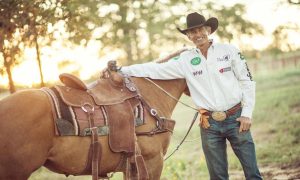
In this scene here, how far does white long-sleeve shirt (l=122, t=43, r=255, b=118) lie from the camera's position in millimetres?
3941

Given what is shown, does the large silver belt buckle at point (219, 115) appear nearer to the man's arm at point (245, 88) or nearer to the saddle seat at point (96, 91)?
the man's arm at point (245, 88)

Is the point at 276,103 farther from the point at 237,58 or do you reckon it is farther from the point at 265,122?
the point at 237,58

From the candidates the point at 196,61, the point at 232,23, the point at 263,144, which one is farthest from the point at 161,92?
the point at 232,23

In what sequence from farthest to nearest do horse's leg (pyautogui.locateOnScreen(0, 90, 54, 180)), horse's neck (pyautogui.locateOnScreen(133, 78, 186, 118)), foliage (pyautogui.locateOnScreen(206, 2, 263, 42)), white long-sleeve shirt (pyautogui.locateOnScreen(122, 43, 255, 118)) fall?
foliage (pyautogui.locateOnScreen(206, 2, 263, 42))
horse's neck (pyautogui.locateOnScreen(133, 78, 186, 118))
white long-sleeve shirt (pyautogui.locateOnScreen(122, 43, 255, 118))
horse's leg (pyautogui.locateOnScreen(0, 90, 54, 180))

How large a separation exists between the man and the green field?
1.76 ft

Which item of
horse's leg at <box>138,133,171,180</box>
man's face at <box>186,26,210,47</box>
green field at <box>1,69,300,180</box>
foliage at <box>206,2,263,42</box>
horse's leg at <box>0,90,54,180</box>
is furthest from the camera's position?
foliage at <box>206,2,263,42</box>

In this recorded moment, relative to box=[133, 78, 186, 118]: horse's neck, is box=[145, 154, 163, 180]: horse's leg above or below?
below

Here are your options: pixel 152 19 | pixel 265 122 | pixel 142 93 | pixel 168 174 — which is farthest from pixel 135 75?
pixel 152 19

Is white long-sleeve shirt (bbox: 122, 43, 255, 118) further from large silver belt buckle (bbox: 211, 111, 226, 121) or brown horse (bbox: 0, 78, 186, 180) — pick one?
brown horse (bbox: 0, 78, 186, 180)

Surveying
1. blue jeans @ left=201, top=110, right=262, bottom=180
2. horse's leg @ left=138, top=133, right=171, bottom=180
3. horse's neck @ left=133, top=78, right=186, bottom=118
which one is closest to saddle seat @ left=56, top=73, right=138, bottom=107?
horse's neck @ left=133, top=78, right=186, bottom=118

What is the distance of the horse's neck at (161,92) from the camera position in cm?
415

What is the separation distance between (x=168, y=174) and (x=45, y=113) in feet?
12.7

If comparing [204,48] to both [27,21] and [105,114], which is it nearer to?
[105,114]

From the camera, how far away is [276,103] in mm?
13648
